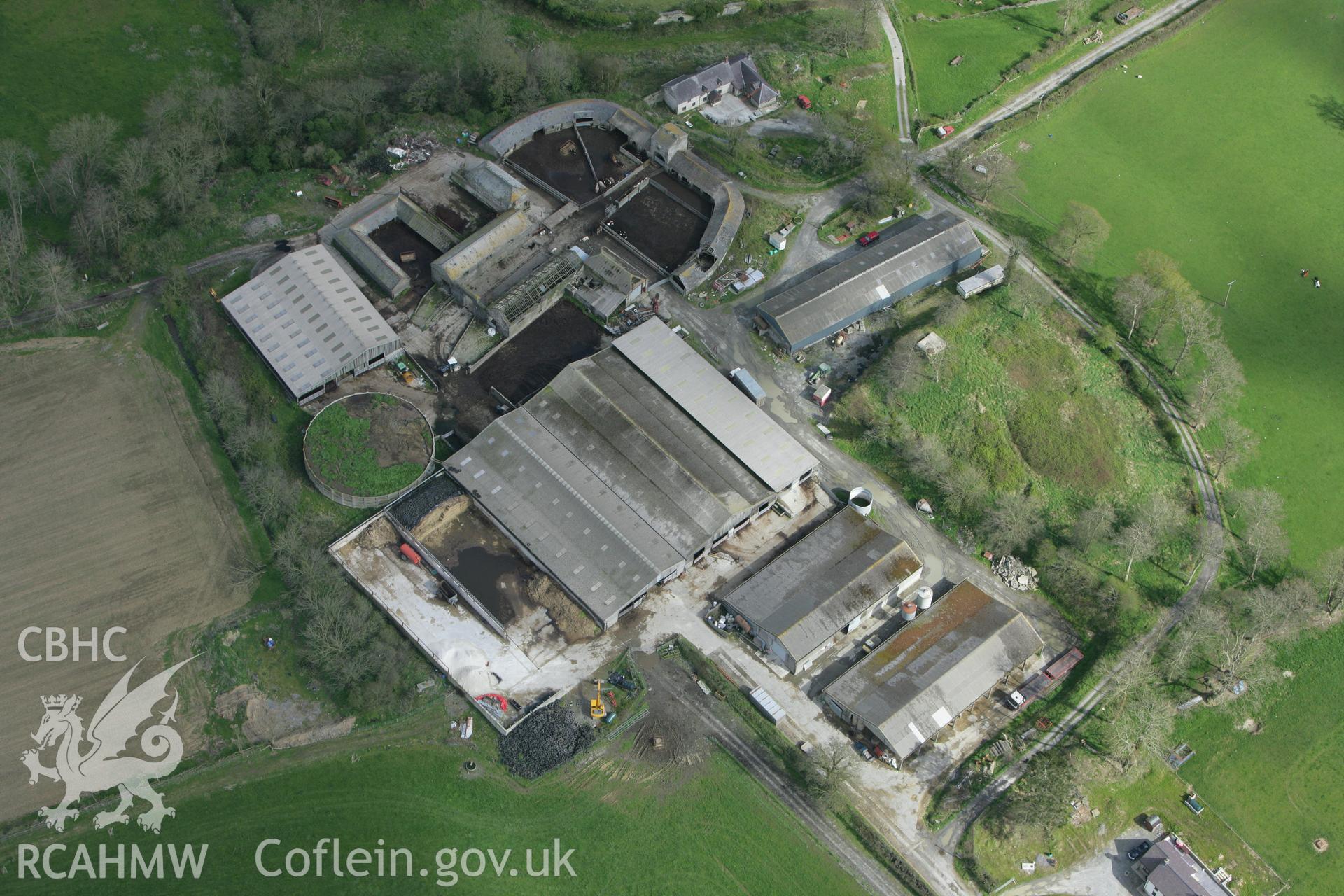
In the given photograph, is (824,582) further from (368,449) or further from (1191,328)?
(1191,328)

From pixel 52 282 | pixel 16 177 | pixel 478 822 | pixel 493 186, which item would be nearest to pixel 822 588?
pixel 478 822

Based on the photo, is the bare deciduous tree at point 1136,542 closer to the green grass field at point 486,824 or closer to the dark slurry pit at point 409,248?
the green grass field at point 486,824

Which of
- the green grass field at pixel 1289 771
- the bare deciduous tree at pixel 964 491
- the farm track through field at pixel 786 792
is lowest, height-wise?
the green grass field at pixel 1289 771

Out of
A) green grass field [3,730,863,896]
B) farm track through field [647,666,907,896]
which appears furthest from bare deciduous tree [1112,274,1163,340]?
green grass field [3,730,863,896]

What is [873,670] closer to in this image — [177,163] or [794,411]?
[794,411]

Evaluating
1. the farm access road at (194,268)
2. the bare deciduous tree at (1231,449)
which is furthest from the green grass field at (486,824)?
the bare deciduous tree at (1231,449)

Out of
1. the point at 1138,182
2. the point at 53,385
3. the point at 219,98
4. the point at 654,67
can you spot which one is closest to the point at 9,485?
the point at 53,385
